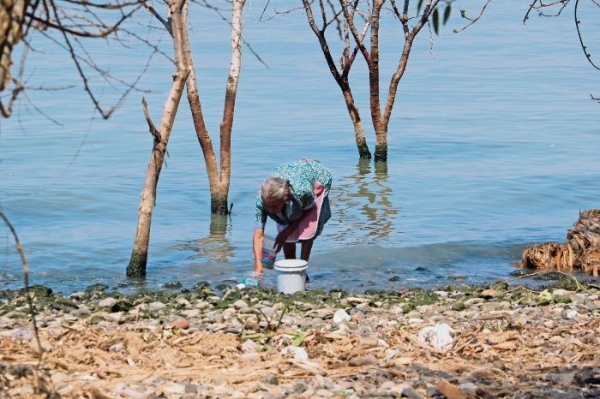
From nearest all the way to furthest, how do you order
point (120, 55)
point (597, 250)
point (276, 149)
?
point (597, 250), point (276, 149), point (120, 55)

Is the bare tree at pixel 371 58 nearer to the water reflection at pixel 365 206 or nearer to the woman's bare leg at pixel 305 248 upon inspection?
the water reflection at pixel 365 206

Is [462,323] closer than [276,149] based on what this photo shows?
Yes

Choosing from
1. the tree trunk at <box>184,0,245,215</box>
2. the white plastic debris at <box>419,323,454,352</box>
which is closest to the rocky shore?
the white plastic debris at <box>419,323,454,352</box>

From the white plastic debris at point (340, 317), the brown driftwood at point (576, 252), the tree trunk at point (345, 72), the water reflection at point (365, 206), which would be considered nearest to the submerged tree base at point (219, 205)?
the water reflection at point (365, 206)

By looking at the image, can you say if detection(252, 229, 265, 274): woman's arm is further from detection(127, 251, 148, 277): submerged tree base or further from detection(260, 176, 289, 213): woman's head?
detection(127, 251, 148, 277): submerged tree base

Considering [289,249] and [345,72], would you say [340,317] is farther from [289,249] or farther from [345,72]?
[345,72]

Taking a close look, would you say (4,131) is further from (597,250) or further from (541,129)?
(597,250)

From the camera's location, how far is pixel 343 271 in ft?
40.5

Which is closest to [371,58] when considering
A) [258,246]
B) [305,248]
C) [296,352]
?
[305,248]

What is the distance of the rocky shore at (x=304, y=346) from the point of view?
6012mm

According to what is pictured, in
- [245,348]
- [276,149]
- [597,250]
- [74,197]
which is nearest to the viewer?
[245,348]

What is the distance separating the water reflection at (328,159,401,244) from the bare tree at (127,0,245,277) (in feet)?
5.78

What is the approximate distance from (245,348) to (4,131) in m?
16.6

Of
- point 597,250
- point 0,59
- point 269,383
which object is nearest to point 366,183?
point 597,250
